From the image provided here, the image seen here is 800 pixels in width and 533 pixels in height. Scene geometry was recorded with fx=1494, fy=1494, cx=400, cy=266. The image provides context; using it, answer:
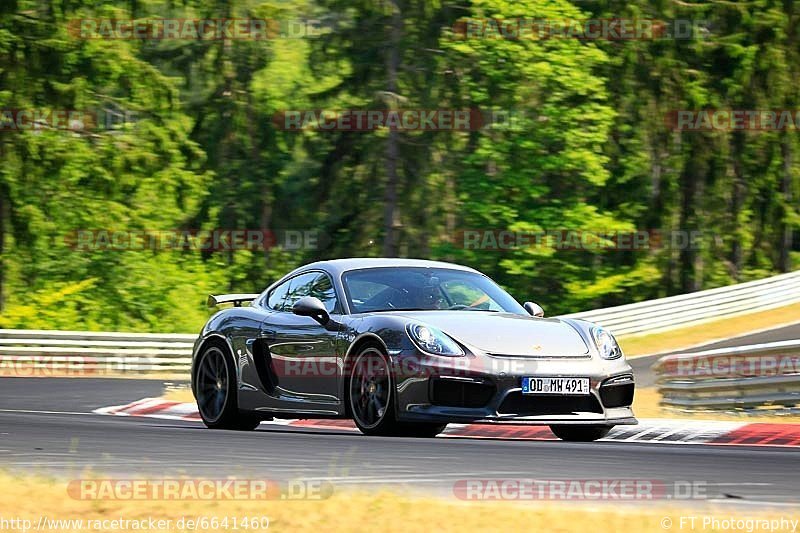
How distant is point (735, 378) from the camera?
53.2 feet

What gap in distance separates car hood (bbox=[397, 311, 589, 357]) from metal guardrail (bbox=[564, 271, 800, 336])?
15.9 m

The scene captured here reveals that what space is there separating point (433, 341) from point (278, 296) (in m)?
2.46

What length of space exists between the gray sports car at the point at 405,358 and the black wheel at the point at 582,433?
0.01 meters

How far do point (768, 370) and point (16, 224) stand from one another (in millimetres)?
25872

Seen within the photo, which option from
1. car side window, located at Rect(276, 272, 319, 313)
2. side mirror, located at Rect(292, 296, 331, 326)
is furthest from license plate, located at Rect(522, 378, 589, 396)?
car side window, located at Rect(276, 272, 319, 313)

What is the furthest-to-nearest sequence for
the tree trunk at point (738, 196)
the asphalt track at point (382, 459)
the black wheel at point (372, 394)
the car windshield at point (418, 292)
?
the tree trunk at point (738, 196), the car windshield at point (418, 292), the black wheel at point (372, 394), the asphalt track at point (382, 459)

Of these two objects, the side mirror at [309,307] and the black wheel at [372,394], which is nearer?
the black wheel at [372,394]

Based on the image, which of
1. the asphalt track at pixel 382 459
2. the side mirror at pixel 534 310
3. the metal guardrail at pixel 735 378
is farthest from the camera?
the metal guardrail at pixel 735 378

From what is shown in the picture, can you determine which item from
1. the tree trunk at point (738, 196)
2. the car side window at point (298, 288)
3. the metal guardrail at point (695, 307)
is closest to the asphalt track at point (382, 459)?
the car side window at point (298, 288)

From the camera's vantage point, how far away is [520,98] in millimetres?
39156

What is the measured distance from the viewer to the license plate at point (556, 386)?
403 inches

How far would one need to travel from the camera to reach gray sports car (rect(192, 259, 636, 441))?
33.6ft

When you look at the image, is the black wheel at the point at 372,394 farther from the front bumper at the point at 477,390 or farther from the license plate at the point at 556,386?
the license plate at the point at 556,386

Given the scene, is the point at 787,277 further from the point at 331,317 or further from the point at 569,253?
the point at 331,317
